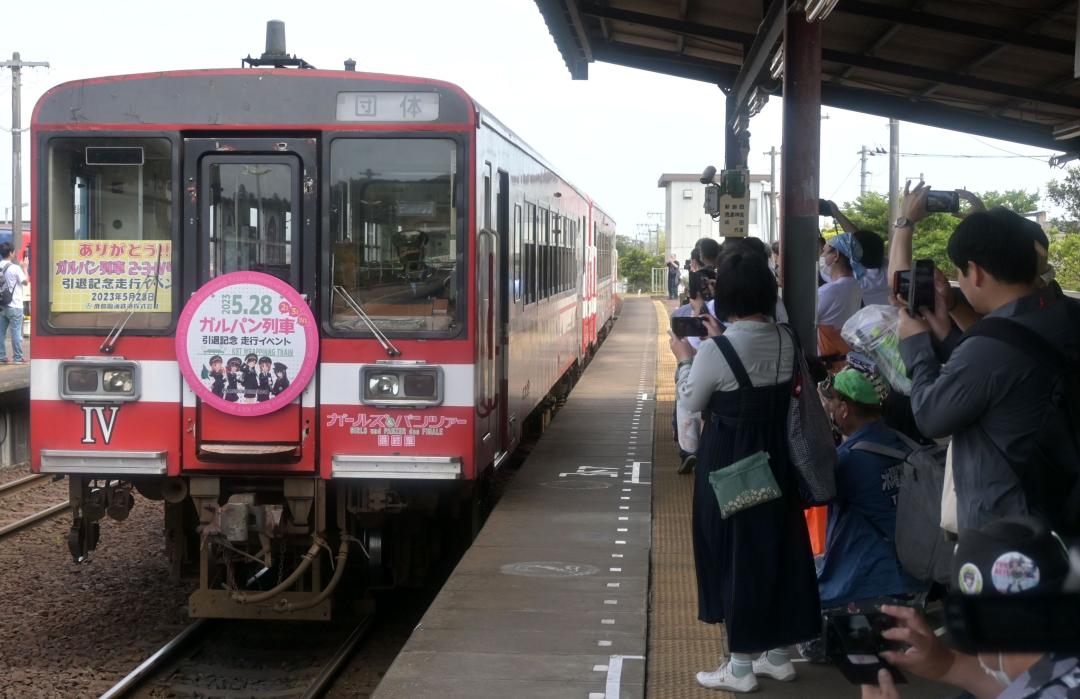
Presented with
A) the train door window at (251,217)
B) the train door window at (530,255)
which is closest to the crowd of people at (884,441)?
the train door window at (251,217)

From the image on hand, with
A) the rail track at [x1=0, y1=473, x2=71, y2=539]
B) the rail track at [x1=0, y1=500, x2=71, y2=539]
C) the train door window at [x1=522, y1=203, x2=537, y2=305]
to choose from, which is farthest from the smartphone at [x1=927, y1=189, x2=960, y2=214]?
the rail track at [x1=0, y1=500, x2=71, y2=539]

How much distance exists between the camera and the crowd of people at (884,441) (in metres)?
3.39

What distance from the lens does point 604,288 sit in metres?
26.0

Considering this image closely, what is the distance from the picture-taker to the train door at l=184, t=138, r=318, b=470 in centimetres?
686

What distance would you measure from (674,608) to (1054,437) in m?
3.21

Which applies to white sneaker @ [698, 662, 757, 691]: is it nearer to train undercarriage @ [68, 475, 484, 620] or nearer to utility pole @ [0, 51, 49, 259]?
train undercarriage @ [68, 475, 484, 620]

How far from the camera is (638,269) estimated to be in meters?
63.9

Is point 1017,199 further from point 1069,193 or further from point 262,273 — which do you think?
point 262,273

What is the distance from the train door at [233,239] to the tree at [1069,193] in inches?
1266

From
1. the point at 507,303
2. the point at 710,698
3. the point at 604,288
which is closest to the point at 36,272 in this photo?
the point at 507,303

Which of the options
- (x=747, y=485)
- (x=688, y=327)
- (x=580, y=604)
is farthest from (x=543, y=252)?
(x=747, y=485)

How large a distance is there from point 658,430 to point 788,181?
18.1ft

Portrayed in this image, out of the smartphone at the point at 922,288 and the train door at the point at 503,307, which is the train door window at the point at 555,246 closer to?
the train door at the point at 503,307

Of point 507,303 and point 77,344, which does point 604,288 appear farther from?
point 77,344
